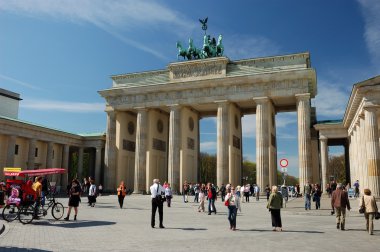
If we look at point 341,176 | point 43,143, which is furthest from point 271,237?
point 341,176

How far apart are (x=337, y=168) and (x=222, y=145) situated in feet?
164

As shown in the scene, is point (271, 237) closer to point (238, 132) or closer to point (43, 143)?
point (238, 132)

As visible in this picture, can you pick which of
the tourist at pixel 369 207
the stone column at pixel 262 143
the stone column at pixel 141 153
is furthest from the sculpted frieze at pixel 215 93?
the tourist at pixel 369 207

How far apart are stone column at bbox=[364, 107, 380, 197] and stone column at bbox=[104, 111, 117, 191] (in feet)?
118

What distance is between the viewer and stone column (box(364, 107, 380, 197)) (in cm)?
2508

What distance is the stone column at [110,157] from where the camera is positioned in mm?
52094

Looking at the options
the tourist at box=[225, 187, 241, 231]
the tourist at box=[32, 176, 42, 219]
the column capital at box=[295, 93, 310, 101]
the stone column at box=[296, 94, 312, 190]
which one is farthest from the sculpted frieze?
the tourist at box=[32, 176, 42, 219]

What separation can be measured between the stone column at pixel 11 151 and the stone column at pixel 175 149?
1975cm

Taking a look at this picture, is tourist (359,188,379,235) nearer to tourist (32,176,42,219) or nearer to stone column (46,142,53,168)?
tourist (32,176,42,219)

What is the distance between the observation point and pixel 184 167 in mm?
49938

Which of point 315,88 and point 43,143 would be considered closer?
point 315,88

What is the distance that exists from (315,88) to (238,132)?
38.6ft

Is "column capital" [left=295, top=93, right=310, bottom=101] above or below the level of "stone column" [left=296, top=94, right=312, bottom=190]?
above

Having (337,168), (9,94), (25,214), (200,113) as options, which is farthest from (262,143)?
(337,168)
